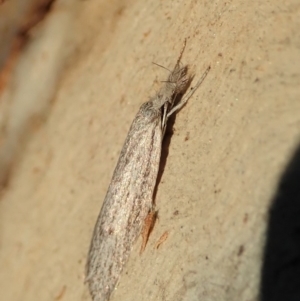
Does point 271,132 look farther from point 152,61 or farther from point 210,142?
point 152,61

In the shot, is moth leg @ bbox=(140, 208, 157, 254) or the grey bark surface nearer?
the grey bark surface

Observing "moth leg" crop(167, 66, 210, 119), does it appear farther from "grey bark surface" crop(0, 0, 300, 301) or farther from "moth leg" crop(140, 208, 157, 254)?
"moth leg" crop(140, 208, 157, 254)

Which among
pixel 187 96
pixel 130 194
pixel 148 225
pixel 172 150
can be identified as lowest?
pixel 148 225

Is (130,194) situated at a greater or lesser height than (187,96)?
lesser

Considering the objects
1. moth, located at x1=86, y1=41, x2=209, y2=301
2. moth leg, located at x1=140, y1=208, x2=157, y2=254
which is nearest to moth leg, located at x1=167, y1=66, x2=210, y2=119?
moth, located at x1=86, y1=41, x2=209, y2=301

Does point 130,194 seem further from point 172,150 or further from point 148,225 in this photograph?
point 172,150

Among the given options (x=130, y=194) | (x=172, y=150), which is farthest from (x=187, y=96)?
(x=130, y=194)

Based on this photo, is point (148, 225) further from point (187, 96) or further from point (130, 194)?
point (187, 96)

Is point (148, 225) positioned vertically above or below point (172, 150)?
below
